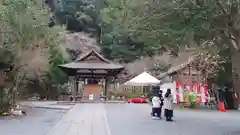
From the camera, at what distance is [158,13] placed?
11.1 metres

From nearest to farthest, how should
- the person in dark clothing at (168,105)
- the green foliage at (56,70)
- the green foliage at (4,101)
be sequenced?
1. the person in dark clothing at (168,105)
2. the green foliage at (4,101)
3. the green foliage at (56,70)

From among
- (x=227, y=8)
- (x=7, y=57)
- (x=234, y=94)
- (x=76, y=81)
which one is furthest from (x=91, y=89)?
(x=227, y=8)

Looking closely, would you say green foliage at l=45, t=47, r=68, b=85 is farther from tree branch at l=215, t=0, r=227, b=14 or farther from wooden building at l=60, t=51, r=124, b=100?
tree branch at l=215, t=0, r=227, b=14

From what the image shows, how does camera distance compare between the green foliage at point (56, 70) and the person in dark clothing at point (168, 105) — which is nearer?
the person in dark clothing at point (168, 105)

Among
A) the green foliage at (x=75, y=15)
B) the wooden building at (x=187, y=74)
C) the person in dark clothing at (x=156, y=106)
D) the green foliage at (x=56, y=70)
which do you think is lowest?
the person in dark clothing at (x=156, y=106)

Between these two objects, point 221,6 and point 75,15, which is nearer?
point 221,6

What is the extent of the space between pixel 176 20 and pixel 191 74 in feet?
71.8

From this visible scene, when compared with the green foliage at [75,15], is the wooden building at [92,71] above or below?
below

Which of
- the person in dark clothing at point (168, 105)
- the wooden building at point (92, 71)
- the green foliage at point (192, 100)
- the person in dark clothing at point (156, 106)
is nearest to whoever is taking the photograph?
the person in dark clothing at point (168, 105)

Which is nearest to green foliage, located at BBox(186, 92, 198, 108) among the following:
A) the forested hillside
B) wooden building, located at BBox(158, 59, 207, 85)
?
wooden building, located at BBox(158, 59, 207, 85)

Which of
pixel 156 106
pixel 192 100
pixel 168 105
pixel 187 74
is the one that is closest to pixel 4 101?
pixel 156 106

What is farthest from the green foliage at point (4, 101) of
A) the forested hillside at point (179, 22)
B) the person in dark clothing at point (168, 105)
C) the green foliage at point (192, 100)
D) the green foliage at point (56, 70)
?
the green foliage at point (56, 70)

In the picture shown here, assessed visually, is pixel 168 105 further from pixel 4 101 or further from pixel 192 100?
pixel 192 100

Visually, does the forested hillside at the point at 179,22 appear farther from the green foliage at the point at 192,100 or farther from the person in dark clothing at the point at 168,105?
the green foliage at the point at 192,100
